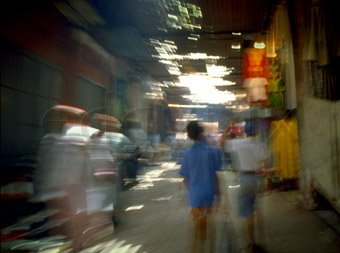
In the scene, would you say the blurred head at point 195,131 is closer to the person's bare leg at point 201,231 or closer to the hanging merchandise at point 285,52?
the person's bare leg at point 201,231

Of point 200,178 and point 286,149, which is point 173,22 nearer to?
point 286,149

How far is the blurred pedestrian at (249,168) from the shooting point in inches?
128

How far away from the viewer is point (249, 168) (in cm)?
325

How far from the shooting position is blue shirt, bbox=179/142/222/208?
9.27 feet

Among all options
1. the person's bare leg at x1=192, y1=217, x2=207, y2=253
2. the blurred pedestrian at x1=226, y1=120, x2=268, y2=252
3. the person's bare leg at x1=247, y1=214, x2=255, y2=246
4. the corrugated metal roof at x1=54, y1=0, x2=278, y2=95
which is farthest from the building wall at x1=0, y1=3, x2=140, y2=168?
the person's bare leg at x1=247, y1=214, x2=255, y2=246

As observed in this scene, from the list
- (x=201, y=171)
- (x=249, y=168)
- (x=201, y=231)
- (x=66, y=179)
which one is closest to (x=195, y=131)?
(x=201, y=171)

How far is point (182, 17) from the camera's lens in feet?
21.0

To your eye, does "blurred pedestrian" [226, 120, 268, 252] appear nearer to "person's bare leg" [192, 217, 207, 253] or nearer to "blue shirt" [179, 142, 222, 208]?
"blue shirt" [179, 142, 222, 208]

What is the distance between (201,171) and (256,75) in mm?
4112

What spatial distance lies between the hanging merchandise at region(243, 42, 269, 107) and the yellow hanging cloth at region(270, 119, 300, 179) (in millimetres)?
717

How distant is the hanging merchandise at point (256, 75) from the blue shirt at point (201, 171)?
11.7 feet

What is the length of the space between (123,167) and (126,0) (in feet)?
12.2

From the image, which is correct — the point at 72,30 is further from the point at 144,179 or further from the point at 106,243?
the point at 106,243

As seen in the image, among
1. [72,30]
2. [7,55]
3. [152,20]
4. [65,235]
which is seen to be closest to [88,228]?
[65,235]
